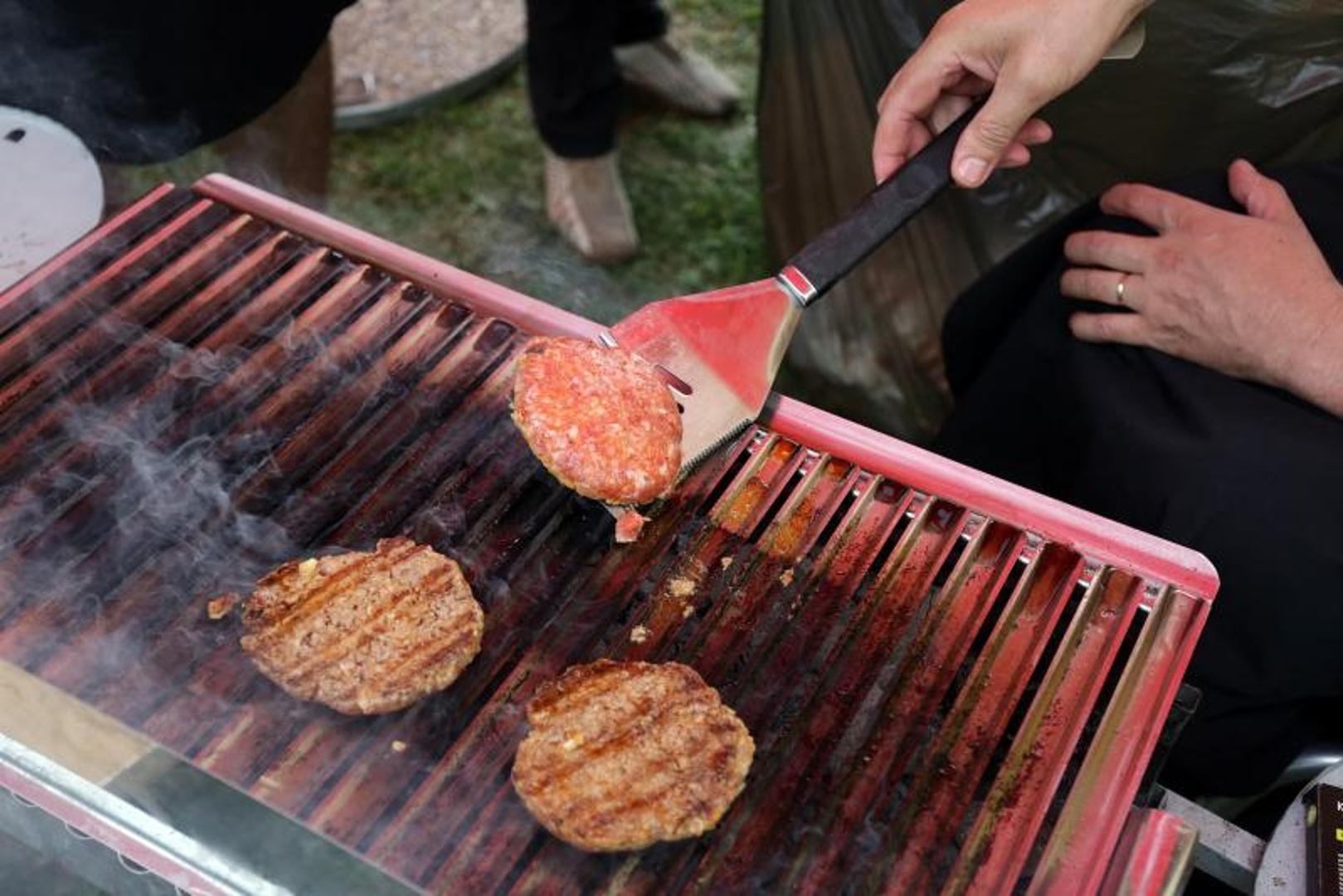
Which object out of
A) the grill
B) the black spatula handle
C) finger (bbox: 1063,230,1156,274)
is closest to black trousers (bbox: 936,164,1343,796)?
finger (bbox: 1063,230,1156,274)

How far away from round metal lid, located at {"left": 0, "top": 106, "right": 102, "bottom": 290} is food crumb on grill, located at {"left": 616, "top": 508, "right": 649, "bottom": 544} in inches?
65.7

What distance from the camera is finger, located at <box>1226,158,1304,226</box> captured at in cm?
282

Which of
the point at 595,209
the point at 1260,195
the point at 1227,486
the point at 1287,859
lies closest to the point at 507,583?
the point at 1287,859

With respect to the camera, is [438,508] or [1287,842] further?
[438,508]

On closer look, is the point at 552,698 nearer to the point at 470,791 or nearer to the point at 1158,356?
the point at 470,791

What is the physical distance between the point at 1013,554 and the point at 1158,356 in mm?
934

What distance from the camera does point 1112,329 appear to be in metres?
2.84

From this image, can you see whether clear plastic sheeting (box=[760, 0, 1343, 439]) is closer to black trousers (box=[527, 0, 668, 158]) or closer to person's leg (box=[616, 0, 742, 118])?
black trousers (box=[527, 0, 668, 158])

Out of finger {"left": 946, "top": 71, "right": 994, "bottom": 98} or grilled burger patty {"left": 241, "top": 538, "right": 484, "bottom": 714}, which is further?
finger {"left": 946, "top": 71, "right": 994, "bottom": 98}

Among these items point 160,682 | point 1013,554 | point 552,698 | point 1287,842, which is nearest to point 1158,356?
point 1013,554

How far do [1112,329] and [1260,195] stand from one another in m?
0.51

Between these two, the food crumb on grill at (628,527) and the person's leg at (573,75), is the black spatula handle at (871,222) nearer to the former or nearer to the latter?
the food crumb on grill at (628,527)

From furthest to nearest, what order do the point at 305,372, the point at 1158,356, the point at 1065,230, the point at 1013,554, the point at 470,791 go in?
the point at 1065,230 → the point at 1158,356 → the point at 305,372 → the point at 1013,554 → the point at 470,791

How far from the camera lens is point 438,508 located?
7.20ft
